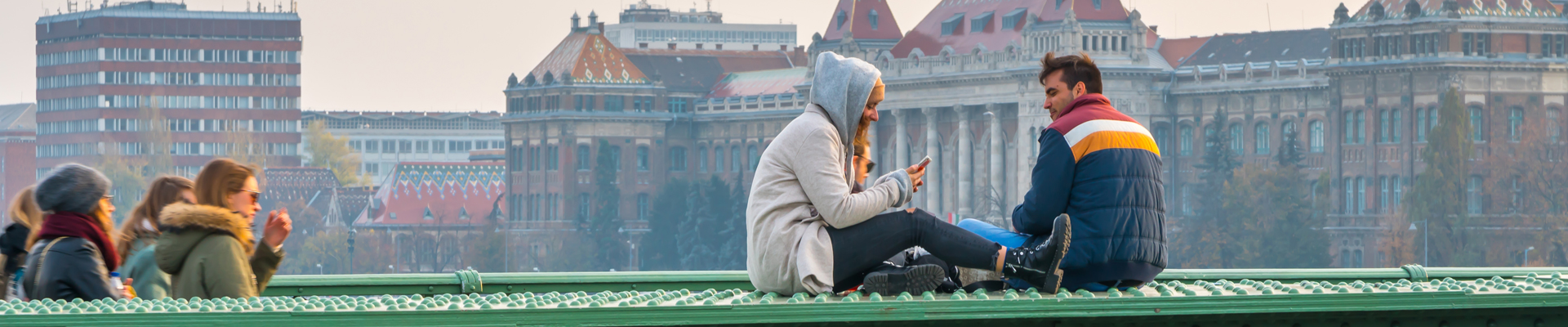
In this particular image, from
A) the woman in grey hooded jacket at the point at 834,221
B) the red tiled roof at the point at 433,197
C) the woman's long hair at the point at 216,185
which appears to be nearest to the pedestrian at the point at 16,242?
the woman's long hair at the point at 216,185

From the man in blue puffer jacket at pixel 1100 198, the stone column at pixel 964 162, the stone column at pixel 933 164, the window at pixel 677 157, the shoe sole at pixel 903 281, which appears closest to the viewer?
the shoe sole at pixel 903 281

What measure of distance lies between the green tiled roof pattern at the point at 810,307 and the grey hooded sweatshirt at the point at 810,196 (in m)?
0.61

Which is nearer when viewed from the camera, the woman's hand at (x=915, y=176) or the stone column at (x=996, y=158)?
the woman's hand at (x=915, y=176)

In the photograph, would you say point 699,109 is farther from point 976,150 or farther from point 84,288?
point 84,288

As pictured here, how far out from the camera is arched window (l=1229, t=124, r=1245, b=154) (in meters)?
78.4

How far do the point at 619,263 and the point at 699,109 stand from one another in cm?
825

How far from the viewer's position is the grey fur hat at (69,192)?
22.4ft

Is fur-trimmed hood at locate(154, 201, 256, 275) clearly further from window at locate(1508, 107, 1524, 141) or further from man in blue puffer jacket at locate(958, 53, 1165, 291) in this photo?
window at locate(1508, 107, 1524, 141)

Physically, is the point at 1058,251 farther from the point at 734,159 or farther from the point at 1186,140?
the point at 734,159

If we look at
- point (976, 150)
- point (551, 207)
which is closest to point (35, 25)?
point (551, 207)

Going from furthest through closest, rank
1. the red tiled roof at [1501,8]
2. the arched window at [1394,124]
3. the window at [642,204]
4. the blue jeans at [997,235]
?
→ the window at [642,204] < the arched window at [1394,124] < the red tiled roof at [1501,8] < the blue jeans at [997,235]

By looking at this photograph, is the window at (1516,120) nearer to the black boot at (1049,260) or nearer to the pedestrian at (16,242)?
the black boot at (1049,260)

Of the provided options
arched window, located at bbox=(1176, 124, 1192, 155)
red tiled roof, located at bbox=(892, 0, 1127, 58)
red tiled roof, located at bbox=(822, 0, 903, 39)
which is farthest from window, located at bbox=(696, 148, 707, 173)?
arched window, located at bbox=(1176, 124, 1192, 155)

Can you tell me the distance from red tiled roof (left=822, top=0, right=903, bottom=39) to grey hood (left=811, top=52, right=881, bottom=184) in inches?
3604
